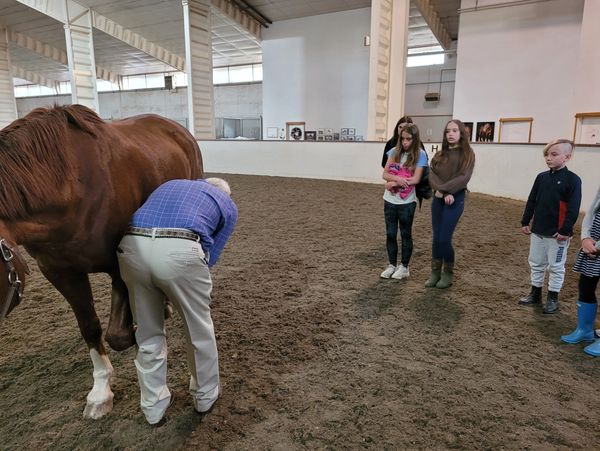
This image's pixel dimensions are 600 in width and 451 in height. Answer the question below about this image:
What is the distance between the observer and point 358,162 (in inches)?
400

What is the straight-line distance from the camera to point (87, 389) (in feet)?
6.91

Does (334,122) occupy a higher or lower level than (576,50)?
lower

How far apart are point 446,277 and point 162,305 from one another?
259cm

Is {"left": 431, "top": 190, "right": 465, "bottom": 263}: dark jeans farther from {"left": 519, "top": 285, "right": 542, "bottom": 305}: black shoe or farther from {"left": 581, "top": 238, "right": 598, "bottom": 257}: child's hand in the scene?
{"left": 581, "top": 238, "right": 598, "bottom": 257}: child's hand

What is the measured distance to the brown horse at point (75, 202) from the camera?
1.36 meters

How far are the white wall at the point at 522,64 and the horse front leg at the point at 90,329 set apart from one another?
503 inches

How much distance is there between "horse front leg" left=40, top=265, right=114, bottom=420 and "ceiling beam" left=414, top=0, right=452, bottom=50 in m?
13.6

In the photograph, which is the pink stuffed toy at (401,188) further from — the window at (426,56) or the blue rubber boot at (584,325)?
the window at (426,56)

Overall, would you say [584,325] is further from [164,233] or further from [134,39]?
[134,39]

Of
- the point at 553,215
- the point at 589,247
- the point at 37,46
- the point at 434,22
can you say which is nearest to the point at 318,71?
the point at 434,22

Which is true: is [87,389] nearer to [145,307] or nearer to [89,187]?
[145,307]

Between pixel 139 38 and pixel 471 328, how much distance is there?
68.4 feet

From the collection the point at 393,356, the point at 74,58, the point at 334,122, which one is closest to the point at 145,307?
the point at 393,356

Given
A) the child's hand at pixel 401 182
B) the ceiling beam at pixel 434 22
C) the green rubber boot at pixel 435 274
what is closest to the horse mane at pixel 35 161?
the child's hand at pixel 401 182
